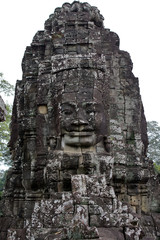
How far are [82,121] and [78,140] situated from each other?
1.29 ft

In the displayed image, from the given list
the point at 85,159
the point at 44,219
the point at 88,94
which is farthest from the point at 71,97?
the point at 44,219

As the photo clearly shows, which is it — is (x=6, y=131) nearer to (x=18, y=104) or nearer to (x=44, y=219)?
(x=18, y=104)

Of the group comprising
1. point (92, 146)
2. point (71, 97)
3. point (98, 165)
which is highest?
point (71, 97)

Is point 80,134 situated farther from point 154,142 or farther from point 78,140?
point 154,142

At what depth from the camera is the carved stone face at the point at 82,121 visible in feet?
19.1

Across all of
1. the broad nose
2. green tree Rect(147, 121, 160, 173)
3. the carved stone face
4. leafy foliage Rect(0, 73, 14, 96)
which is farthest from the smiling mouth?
green tree Rect(147, 121, 160, 173)

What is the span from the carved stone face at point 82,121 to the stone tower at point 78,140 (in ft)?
0.07

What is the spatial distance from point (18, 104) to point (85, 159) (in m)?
2.89

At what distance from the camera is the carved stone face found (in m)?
5.83

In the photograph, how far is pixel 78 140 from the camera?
5859 mm

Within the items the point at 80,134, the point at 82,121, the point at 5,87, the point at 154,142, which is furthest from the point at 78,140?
the point at 154,142

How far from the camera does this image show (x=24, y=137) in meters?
6.98

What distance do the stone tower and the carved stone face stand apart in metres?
0.02

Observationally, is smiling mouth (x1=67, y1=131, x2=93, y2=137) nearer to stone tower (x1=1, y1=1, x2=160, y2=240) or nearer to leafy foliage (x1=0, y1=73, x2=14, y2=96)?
stone tower (x1=1, y1=1, x2=160, y2=240)
